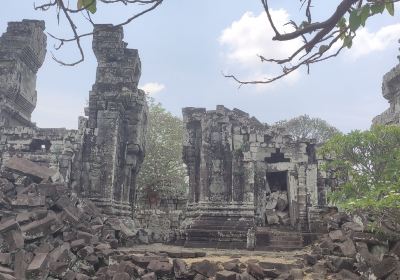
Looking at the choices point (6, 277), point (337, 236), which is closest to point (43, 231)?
point (6, 277)

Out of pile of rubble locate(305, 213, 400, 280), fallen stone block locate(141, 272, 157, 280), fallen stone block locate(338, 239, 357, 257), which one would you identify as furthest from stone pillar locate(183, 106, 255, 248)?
fallen stone block locate(141, 272, 157, 280)

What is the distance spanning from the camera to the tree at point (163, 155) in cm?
2553

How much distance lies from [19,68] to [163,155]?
12122mm

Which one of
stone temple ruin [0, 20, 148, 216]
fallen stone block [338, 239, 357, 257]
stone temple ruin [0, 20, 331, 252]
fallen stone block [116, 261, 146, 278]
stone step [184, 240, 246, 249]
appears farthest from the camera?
stone temple ruin [0, 20, 148, 216]

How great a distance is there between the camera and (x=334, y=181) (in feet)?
44.3

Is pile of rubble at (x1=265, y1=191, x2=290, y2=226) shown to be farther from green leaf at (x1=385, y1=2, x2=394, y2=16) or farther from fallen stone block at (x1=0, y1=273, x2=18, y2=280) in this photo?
green leaf at (x1=385, y1=2, x2=394, y2=16)

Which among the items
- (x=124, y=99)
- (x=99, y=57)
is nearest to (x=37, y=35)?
(x=99, y=57)

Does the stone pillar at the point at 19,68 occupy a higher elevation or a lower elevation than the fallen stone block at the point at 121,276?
higher

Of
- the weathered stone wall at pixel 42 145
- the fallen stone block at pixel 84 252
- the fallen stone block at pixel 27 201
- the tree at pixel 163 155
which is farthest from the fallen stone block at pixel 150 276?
the tree at pixel 163 155

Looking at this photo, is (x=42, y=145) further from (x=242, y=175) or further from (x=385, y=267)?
(x=385, y=267)

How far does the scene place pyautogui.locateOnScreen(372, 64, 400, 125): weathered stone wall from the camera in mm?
13070

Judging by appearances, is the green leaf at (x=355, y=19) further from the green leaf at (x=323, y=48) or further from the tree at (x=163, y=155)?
the tree at (x=163, y=155)

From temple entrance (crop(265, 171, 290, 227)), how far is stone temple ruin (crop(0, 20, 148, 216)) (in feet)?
16.6

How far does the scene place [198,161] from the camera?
46.1 ft
